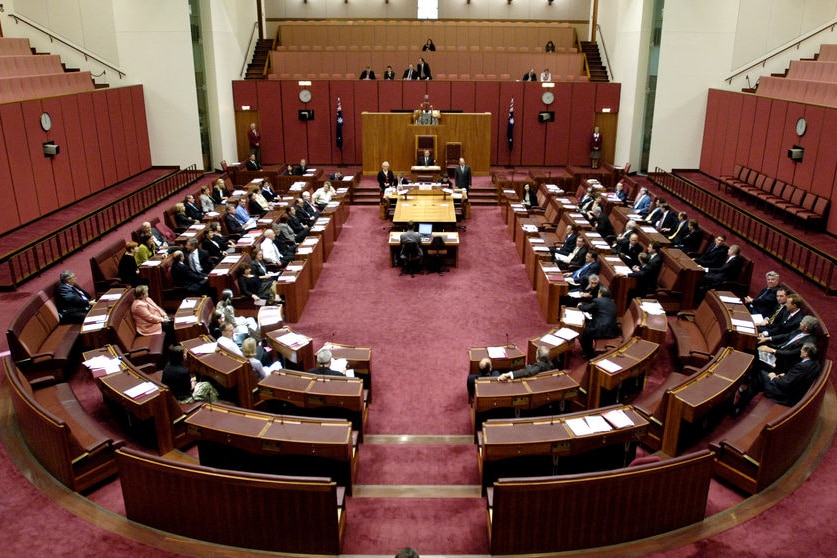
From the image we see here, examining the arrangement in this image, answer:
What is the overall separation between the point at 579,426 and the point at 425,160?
14142 mm

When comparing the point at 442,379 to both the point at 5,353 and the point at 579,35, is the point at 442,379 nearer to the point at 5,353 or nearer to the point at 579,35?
the point at 5,353

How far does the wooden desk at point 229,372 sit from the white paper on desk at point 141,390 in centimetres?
76

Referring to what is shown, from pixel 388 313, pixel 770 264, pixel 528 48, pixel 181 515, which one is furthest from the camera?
pixel 528 48

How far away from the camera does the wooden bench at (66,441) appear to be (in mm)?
6309

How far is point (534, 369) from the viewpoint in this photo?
25.8ft

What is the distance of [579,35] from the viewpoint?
85.7 feet

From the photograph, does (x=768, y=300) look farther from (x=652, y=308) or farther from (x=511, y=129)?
(x=511, y=129)

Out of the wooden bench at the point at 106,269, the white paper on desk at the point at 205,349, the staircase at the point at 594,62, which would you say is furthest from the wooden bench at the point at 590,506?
the staircase at the point at 594,62

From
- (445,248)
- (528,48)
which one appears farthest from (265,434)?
(528,48)

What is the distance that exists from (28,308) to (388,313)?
17.3 feet

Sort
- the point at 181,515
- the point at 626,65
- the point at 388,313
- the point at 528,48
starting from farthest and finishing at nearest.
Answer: the point at 528,48
the point at 626,65
the point at 388,313
the point at 181,515

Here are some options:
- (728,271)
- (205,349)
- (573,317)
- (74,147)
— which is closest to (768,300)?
(728,271)

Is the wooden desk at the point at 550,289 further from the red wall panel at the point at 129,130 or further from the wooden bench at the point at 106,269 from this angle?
the red wall panel at the point at 129,130

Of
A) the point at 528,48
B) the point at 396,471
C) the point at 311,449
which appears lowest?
the point at 396,471
